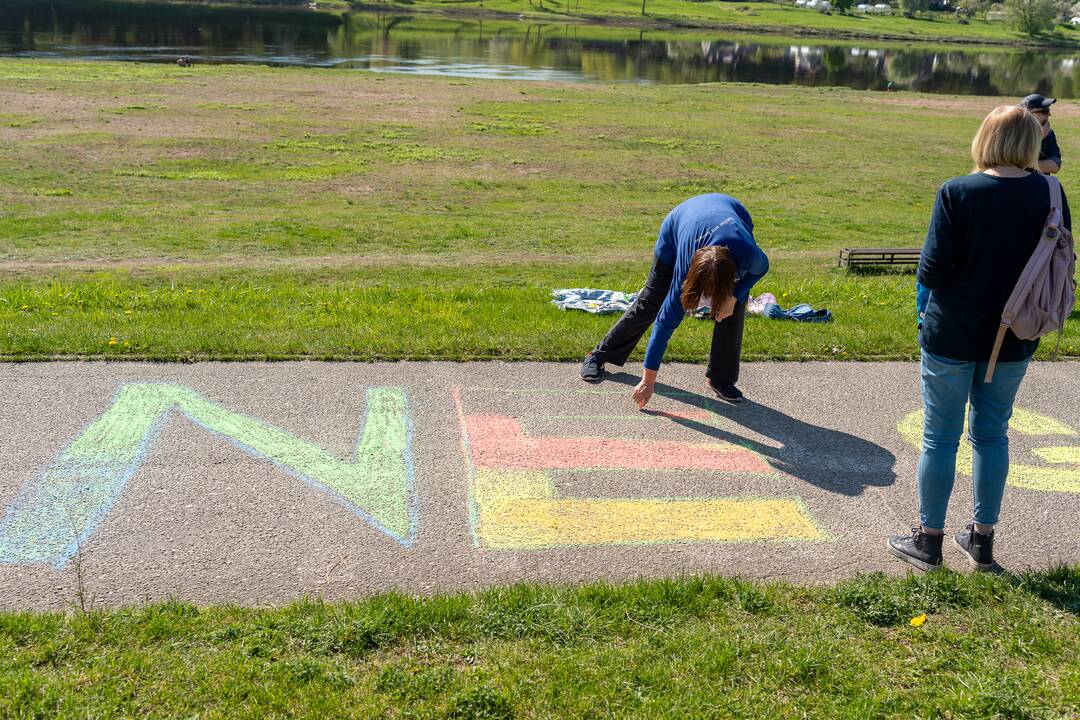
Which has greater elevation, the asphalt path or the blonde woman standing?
the blonde woman standing

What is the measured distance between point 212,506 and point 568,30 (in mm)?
94720

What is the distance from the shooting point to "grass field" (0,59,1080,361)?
8.80 meters

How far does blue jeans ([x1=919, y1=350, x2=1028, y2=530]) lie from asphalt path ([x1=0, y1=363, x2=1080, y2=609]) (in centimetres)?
44

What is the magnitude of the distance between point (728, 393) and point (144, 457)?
428 centimetres

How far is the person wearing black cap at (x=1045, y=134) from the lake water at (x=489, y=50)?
41.6 m

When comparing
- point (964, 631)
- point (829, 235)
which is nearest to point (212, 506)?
point (964, 631)

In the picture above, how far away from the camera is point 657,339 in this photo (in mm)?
6367

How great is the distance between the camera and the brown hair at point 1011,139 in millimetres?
4527

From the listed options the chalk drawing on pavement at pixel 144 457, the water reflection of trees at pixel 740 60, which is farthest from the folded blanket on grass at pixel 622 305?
the water reflection of trees at pixel 740 60

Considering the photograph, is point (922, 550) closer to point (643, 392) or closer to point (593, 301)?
point (643, 392)

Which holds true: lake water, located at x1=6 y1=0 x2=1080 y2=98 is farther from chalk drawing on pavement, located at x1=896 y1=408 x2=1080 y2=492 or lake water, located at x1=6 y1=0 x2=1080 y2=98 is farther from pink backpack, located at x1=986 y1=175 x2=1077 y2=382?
pink backpack, located at x1=986 y1=175 x2=1077 y2=382

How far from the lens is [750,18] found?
115500mm

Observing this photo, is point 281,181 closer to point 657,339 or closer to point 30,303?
point 30,303

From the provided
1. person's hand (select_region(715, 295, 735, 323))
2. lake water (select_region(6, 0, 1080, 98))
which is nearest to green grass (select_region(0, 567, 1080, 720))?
person's hand (select_region(715, 295, 735, 323))
